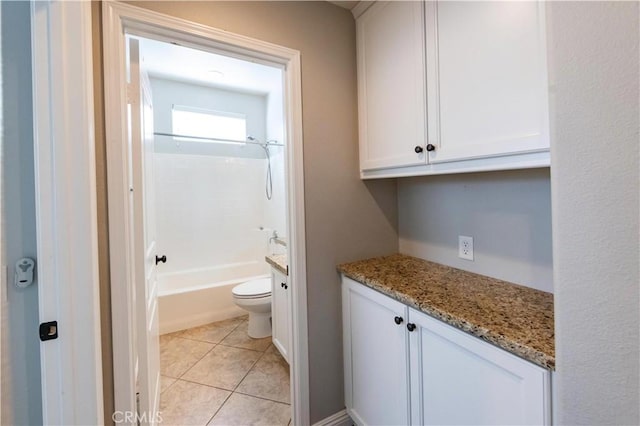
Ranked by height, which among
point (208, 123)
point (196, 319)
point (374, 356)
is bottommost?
point (196, 319)

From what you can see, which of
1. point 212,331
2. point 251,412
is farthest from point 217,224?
point 251,412

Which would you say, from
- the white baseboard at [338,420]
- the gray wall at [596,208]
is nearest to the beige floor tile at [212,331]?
the white baseboard at [338,420]

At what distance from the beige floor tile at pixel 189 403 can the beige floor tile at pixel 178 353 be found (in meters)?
0.18

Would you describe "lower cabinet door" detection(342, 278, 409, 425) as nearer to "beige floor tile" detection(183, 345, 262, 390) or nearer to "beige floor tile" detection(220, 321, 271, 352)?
"beige floor tile" detection(183, 345, 262, 390)

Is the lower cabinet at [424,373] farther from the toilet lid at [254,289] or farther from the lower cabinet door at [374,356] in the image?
the toilet lid at [254,289]

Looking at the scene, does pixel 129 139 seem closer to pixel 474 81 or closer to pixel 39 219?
pixel 39 219

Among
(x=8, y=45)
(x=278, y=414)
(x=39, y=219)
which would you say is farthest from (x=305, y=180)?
(x=278, y=414)

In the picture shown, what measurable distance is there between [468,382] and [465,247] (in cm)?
65

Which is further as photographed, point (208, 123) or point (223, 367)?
point (208, 123)

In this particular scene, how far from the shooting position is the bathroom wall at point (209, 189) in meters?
3.08

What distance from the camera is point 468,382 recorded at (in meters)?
0.91

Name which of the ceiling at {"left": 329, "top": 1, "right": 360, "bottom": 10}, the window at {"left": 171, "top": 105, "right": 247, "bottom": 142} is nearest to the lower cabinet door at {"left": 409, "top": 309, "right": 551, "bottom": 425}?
the ceiling at {"left": 329, "top": 1, "right": 360, "bottom": 10}

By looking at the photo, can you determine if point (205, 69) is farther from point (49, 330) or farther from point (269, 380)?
point (269, 380)

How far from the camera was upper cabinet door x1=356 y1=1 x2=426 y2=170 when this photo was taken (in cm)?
123
